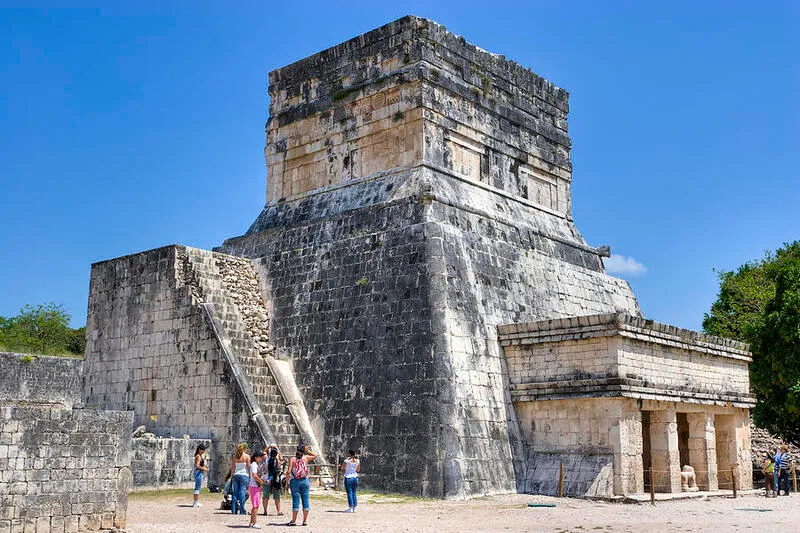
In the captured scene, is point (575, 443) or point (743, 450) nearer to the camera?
point (575, 443)

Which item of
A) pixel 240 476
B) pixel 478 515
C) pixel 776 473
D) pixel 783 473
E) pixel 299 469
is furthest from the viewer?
pixel 783 473

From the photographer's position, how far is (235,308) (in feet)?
61.3

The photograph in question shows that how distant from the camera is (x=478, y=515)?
13.0 metres

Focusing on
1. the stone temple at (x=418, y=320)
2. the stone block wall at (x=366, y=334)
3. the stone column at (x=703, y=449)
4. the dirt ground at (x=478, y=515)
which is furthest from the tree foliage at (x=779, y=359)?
the stone block wall at (x=366, y=334)

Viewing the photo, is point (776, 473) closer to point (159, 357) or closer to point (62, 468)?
point (159, 357)

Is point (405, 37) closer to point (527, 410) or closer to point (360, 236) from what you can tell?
point (360, 236)

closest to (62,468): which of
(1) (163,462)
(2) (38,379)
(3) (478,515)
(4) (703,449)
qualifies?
(1) (163,462)

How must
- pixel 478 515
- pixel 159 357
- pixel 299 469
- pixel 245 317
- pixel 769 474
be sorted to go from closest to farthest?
pixel 299 469 → pixel 478 515 → pixel 769 474 → pixel 159 357 → pixel 245 317

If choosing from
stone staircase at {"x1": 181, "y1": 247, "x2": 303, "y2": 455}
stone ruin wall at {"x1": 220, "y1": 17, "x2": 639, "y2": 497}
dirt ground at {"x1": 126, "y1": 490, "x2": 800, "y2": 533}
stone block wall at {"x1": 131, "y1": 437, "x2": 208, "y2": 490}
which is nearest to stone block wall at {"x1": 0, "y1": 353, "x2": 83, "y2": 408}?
stone staircase at {"x1": 181, "y1": 247, "x2": 303, "y2": 455}

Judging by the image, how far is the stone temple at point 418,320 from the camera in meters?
15.8

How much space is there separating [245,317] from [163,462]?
12.9ft

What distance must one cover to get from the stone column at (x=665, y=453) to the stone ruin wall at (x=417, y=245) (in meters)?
2.68

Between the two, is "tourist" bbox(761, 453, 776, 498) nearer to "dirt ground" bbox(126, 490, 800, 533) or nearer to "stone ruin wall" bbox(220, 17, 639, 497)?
"dirt ground" bbox(126, 490, 800, 533)

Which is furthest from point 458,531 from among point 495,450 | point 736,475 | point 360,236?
point 736,475
